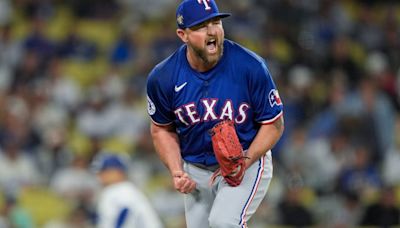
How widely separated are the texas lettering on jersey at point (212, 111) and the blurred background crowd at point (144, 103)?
524 cm

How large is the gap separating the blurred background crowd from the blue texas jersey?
17.0 feet

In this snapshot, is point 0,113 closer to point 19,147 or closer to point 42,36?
point 19,147

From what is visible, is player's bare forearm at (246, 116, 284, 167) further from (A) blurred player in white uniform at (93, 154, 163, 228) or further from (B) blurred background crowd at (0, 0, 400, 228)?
(B) blurred background crowd at (0, 0, 400, 228)

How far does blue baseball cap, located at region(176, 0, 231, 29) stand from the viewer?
5621mm

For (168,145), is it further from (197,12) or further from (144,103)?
(144,103)

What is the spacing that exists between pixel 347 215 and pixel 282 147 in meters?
1.46

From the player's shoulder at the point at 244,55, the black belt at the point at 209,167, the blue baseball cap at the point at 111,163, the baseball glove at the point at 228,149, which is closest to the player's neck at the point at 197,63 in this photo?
the player's shoulder at the point at 244,55

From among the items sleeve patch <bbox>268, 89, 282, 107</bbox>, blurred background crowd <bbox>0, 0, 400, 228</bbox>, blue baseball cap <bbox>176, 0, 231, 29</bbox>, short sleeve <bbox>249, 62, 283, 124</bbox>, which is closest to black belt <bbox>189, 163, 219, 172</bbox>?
short sleeve <bbox>249, 62, 283, 124</bbox>

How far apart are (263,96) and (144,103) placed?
25.2ft

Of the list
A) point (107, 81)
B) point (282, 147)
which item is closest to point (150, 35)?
point (107, 81)

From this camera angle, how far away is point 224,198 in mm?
5832

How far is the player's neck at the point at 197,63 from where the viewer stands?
5852 millimetres

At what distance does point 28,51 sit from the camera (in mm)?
14383

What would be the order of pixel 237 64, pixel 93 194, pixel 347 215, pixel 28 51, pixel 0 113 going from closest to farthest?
pixel 237 64, pixel 347 215, pixel 93 194, pixel 0 113, pixel 28 51
